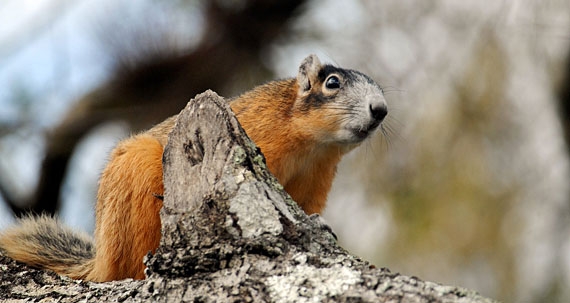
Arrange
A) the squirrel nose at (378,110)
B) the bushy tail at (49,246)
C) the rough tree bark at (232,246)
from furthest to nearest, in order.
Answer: the squirrel nose at (378,110) → the bushy tail at (49,246) → the rough tree bark at (232,246)

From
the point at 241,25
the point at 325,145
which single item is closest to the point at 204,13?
the point at 241,25

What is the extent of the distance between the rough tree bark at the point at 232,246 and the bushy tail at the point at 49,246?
34.4 inches

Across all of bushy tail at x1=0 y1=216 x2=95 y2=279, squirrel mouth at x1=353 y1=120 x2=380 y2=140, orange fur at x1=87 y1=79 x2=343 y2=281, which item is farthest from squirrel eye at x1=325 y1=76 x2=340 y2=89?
bushy tail at x1=0 y1=216 x2=95 y2=279

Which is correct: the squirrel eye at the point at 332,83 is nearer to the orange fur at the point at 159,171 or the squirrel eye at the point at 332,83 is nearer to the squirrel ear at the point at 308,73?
the squirrel ear at the point at 308,73

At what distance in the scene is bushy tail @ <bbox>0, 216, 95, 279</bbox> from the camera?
3.68 meters

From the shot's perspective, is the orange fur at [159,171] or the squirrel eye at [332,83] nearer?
the orange fur at [159,171]

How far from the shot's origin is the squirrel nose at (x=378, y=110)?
13.6ft

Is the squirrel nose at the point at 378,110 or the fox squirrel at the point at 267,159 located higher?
the squirrel nose at the point at 378,110

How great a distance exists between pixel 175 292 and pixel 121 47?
3896 millimetres

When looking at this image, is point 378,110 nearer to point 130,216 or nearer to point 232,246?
point 130,216

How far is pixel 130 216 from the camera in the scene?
12.5 ft

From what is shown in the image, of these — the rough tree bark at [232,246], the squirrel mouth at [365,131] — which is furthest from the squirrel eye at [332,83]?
the rough tree bark at [232,246]

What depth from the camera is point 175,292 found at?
2336mm

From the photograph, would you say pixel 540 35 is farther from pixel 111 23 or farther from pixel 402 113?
pixel 111 23
